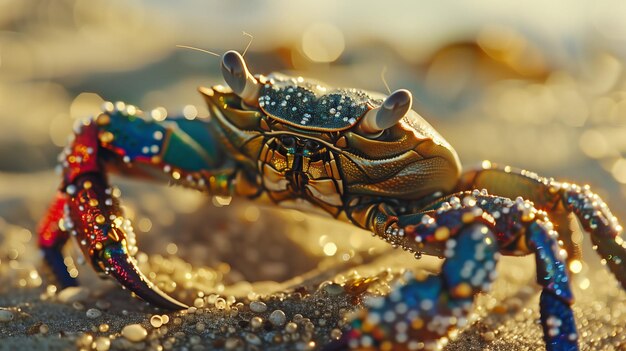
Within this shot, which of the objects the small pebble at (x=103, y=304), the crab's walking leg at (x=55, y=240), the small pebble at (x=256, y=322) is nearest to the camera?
the small pebble at (x=256, y=322)

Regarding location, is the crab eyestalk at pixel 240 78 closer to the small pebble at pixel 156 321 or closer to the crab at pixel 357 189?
the crab at pixel 357 189

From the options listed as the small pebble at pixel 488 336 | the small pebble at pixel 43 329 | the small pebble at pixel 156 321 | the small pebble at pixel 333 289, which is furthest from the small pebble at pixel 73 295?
the small pebble at pixel 488 336

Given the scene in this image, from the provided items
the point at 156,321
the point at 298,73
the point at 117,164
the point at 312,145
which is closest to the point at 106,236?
the point at 156,321

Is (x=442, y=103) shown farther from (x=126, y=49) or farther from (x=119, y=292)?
(x=119, y=292)

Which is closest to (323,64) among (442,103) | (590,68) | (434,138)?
(442,103)

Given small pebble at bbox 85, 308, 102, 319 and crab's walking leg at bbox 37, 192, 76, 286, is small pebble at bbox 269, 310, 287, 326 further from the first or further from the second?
crab's walking leg at bbox 37, 192, 76, 286

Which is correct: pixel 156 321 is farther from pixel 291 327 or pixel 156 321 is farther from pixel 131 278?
pixel 291 327
